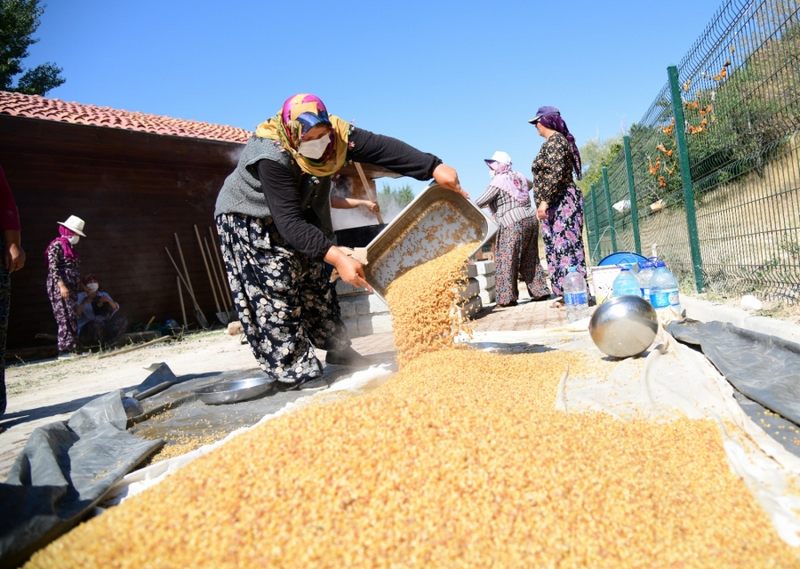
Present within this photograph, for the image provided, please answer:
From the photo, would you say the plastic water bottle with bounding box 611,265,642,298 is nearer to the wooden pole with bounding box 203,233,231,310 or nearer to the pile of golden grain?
the pile of golden grain

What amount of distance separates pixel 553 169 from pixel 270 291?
3.31 m

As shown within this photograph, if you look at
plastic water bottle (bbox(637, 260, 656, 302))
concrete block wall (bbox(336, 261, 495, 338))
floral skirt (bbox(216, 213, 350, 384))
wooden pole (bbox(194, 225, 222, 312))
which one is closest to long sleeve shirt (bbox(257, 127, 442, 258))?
floral skirt (bbox(216, 213, 350, 384))

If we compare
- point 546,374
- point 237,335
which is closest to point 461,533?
point 546,374

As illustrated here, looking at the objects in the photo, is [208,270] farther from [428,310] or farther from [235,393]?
[428,310]

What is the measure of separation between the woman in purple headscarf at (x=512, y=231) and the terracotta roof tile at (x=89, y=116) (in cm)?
569

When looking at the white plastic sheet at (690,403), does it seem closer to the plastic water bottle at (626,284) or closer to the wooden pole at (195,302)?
the plastic water bottle at (626,284)

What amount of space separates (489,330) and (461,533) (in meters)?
3.88

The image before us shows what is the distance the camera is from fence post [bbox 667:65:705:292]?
498 centimetres

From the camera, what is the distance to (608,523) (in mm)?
1291

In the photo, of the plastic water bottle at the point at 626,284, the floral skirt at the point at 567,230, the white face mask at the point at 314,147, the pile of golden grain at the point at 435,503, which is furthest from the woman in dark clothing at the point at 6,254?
the floral skirt at the point at 567,230

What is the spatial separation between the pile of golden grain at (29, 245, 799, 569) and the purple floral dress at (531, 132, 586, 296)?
4.08 m

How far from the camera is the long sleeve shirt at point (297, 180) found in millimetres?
2963

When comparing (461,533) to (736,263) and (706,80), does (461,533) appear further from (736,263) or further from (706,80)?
(706,80)

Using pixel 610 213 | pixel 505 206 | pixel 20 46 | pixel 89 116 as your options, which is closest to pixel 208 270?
pixel 89 116
